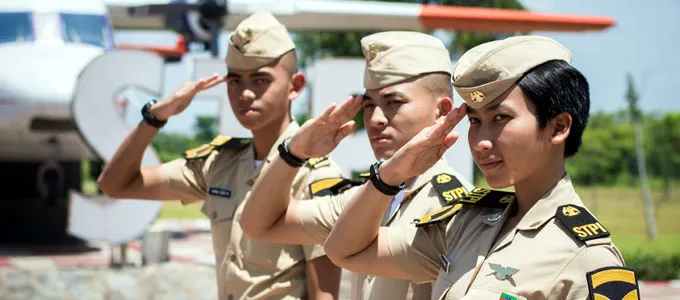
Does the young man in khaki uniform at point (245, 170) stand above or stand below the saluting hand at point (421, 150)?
below

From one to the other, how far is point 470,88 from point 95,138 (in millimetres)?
7880

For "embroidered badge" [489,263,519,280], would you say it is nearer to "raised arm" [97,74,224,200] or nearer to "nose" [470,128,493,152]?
"nose" [470,128,493,152]

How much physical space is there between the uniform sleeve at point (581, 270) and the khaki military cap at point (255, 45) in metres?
1.67

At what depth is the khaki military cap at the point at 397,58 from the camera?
2.21 meters

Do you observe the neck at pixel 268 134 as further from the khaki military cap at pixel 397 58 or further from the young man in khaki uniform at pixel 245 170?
the khaki military cap at pixel 397 58

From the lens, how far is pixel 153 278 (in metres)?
8.85

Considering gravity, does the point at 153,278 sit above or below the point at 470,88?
below

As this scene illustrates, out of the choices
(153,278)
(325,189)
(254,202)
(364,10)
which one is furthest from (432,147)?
(364,10)

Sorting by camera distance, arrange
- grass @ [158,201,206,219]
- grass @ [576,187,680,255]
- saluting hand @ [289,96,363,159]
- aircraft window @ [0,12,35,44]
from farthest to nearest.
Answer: grass @ [158,201,206,219], grass @ [576,187,680,255], aircraft window @ [0,12,35,44], saluting hand @ [289,96,363,159]

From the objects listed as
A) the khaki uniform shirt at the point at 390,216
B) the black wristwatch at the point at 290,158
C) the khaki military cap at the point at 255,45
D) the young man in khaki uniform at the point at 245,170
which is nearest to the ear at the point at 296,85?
the young man in khaki uniform at the point at 245,170

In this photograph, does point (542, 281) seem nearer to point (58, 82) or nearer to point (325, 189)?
point (325, 189)

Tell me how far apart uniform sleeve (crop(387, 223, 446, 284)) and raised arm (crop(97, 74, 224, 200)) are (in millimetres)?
1252

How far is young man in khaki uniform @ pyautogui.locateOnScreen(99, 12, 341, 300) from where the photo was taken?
2764 millimetres

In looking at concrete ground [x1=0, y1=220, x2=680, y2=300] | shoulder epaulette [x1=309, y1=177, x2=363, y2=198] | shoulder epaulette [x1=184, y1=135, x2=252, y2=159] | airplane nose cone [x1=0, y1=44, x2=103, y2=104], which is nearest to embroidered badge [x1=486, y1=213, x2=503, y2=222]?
shoulder epaulette [x1=309, y1=177, x2=363, y2=198]
